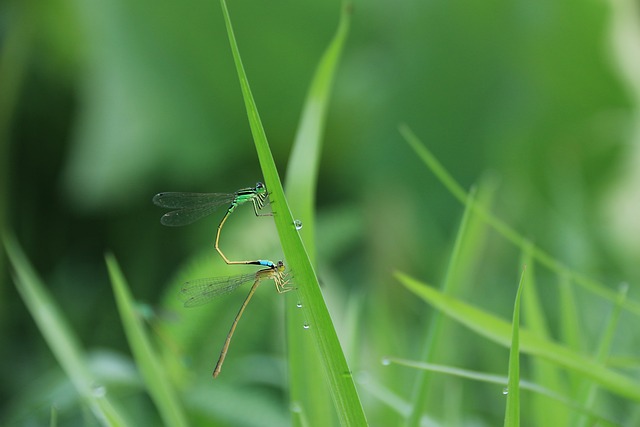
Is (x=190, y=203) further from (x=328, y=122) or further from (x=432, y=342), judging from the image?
(x=328, y=122)

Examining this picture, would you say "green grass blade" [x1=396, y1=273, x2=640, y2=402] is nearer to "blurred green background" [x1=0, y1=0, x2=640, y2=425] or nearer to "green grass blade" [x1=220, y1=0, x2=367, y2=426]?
"green grass blade" [x1=220, y1=0, x2=367, y2=426]

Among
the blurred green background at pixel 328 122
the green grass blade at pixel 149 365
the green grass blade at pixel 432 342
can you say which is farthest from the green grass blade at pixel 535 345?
the blurred green background at pixel 328 122

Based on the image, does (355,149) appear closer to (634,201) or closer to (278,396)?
(634,201)

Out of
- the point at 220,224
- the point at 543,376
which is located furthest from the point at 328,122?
the point at 220,224

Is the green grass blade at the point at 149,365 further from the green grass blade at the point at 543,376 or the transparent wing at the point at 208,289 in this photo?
the green grass blade at the point at 543,376

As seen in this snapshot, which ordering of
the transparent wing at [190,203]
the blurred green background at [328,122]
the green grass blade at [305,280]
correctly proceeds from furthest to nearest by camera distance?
1. the blurred green background at [328,122]
2. the transparent wing at [190,203]
3. the green grass blade at [305,280]

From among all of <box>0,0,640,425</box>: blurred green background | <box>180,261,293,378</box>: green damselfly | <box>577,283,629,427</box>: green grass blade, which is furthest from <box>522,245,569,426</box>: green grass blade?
<box>0,0,640,425</box>: blurred green background

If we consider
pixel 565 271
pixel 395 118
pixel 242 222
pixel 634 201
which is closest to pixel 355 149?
pixel 395 118
